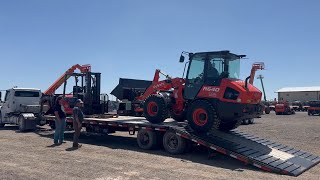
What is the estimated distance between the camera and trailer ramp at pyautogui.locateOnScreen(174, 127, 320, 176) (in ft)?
31.4

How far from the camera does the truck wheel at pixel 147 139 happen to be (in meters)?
12.4

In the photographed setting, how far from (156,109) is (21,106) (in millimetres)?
10568

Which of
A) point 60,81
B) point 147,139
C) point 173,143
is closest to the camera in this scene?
point 173,143

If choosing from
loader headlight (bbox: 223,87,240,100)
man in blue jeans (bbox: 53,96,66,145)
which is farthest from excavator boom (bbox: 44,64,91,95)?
loader headlight (bbox: 223,87,240,100)

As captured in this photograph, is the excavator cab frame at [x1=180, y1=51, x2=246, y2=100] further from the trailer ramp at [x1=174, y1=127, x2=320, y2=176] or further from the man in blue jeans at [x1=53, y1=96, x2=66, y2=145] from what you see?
the man in blue jeans at [x1=53, y1=96, x2=66, y2=145]

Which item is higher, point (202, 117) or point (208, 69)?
point (208, 69)

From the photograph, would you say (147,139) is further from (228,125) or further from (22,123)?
(22,123)


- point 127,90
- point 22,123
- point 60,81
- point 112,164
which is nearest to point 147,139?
point 112,164

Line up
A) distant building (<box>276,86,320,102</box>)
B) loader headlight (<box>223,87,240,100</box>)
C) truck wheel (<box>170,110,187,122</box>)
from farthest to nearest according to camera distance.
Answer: distant building (<box>276,86,320,102</box>) → truck wheel (<box>170,110,187,122</box>) → loader headlight (<box>223,87,240,100</box>)

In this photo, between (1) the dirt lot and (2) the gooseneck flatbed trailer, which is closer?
(1) the dirt lot

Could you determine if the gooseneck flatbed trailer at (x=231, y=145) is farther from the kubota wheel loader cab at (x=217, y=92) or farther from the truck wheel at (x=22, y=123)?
the truck wheel at (x=22, y=123)

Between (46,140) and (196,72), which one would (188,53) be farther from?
(46,140)

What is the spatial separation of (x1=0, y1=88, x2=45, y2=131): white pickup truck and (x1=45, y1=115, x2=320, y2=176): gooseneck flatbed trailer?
6.75 metres

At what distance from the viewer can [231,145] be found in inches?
425
